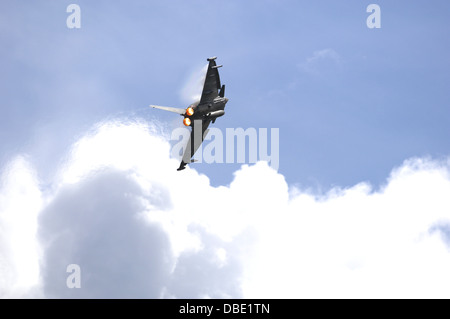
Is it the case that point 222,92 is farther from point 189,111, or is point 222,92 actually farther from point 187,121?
point 187,121

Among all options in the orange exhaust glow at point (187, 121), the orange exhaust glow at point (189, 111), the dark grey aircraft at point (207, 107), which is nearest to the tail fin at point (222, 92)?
the dark grey aircraft at point (207, 107)

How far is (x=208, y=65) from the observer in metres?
76.9

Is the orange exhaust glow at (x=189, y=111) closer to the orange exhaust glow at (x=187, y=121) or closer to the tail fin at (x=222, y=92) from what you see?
the orange exhaust glow at (x=187, y=121)

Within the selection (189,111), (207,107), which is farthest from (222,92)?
(189,111)

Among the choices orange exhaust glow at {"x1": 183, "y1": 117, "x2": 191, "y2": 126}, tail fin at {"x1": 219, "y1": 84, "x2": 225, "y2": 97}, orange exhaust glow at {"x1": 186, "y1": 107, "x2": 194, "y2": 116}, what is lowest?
orange exhaust glow at {"x1": 183, "y1": 117, "x2": 191, "y2": 126}

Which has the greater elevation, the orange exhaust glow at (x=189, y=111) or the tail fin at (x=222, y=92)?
the tail fin at (x=222, y=92)

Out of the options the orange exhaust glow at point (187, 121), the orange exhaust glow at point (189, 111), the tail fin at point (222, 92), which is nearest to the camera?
the orange exhaust glow at point (189, 111)

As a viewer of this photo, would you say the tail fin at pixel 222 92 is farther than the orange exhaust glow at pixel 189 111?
Yes

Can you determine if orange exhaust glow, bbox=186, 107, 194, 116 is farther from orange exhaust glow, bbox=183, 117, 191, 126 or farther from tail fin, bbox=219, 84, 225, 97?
tail fin, bbox=219, 84, 225, 97

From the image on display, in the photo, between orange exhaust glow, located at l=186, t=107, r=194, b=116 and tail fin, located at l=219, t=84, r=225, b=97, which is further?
tail fin, located at l=219, t=84, r=225, b=97

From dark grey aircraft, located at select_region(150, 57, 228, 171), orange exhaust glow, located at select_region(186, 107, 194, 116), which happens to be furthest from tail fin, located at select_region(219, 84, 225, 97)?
orange exhaust glow, located at select_region(186, 107, 194, 116)
